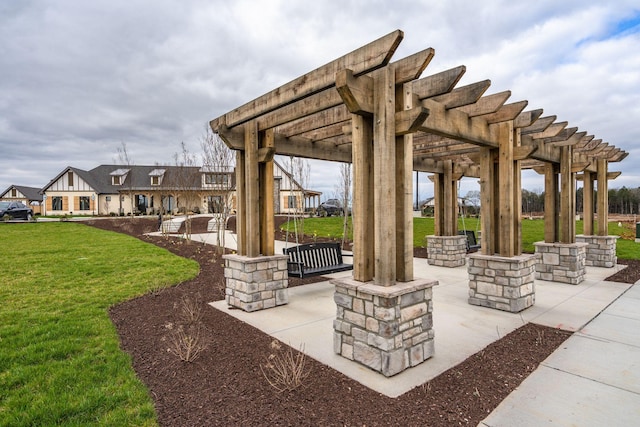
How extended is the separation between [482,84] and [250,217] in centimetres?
368

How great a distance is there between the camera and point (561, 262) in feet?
21.8

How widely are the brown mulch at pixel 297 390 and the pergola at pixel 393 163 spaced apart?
457 mm

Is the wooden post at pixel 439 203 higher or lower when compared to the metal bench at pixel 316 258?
higher

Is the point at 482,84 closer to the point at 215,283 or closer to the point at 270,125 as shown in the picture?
the point at 270,125

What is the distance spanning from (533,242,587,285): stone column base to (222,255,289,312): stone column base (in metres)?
5.81

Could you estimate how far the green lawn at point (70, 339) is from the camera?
95.7 inches

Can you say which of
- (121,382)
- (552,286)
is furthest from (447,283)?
(121,382)

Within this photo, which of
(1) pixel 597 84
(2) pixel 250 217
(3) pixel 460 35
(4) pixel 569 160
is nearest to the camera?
(2) pixel 250 217

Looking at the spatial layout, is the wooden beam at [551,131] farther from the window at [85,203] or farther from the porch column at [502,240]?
the window at [85,203]

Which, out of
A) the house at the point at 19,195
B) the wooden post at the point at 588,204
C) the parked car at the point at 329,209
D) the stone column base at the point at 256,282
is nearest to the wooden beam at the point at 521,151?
the stone column base at the point at 256,282

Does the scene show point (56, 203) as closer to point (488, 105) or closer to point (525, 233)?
point (488, 105)

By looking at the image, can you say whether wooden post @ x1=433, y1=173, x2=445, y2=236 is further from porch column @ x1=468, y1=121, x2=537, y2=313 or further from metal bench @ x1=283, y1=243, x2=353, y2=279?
porch column @ x1=468, y1=121, x2=537, y2=313

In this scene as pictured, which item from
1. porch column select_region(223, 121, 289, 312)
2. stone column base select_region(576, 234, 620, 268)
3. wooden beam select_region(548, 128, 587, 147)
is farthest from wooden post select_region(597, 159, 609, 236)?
porch column select_region(223, 121, 289, 312)

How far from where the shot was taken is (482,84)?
3.40 meters
